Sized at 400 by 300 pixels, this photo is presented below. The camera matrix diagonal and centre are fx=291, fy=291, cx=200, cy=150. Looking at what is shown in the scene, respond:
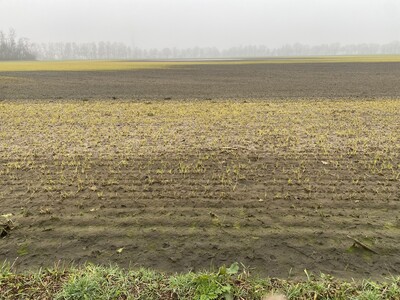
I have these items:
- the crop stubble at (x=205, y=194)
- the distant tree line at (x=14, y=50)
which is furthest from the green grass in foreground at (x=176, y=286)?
the distant tree line at (x=14, y=50)

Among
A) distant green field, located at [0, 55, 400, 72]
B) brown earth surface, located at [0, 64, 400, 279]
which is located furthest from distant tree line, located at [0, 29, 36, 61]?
brown earth surface, located at [0, 64, 400, 279]

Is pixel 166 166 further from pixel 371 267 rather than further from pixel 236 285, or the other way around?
pixel 371 267

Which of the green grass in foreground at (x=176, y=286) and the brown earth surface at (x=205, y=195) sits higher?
the brown earth surface at (x=205, y=195)

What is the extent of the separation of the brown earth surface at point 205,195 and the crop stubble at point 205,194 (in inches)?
1.0

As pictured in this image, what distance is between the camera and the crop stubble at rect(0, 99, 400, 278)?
13.4ft

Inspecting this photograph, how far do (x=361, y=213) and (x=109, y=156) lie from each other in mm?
5948

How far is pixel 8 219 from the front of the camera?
4832mm

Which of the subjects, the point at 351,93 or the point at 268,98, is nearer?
the point at 268,98

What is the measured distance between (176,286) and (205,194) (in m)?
2.47

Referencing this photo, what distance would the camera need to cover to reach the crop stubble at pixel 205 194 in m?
4.08

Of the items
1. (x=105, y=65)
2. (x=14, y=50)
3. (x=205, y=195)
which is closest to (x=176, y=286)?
(x=205, y=195)

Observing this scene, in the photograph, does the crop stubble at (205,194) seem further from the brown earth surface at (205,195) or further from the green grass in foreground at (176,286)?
the green grass in foreground at (176,286)

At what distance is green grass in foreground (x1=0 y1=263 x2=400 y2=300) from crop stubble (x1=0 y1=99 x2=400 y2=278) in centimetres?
26

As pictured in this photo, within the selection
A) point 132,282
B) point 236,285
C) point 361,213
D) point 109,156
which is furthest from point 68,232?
point 361,213
